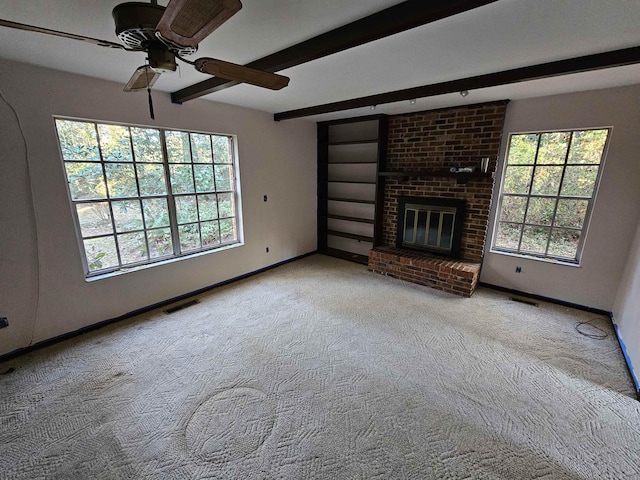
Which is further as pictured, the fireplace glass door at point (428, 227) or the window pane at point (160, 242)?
the fireplace glass door at point (428, 227)

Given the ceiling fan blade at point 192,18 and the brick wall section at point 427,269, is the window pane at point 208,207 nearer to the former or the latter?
the brick wall section at point 427,269

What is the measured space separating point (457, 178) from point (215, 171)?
3380mm

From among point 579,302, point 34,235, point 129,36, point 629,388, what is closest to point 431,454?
point 629,388

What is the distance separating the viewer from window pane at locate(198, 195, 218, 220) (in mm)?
3734

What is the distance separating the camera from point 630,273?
2.83m

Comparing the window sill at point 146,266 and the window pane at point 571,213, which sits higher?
the window pane at point 571,213

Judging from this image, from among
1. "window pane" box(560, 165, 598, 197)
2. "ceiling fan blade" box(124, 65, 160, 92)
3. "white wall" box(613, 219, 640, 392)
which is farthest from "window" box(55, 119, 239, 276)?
"white wall" box(613, 219, 640, 392)

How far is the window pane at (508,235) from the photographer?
371 centimetres

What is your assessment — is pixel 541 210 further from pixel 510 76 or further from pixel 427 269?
pixel 510 76

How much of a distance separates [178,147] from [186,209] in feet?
2.51

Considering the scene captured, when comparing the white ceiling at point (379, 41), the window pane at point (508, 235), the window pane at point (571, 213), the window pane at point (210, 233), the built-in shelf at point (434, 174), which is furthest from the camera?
the window pane at point (210, 233)

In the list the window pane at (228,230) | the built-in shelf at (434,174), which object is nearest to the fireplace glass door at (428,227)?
the built-in shelf at (434,174)

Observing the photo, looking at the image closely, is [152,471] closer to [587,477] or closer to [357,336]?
[357,336]

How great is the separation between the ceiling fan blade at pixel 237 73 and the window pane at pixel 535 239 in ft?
11.9
